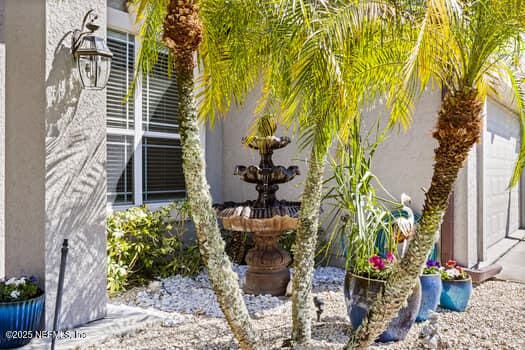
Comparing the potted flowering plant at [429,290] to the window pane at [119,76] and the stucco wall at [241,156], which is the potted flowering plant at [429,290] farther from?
the window pane at [119,76]

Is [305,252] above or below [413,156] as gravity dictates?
below

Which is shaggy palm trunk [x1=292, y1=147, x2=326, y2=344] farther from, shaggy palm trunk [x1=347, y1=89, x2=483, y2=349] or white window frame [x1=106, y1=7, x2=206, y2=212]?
white window frame [x1=106, y1=7, x2=206, y2=212]

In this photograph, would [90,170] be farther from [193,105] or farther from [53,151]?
[193,105]

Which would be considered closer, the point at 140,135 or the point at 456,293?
the point at 456,293

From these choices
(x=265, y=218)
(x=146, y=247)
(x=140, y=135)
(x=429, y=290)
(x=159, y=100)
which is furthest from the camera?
(x=159, y=100)

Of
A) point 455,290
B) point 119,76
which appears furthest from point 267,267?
point 119,76

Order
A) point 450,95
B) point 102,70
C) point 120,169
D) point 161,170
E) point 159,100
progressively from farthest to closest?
point 161,170 < point 159,100 < point 120,169 < point 102,70 < point 450,95

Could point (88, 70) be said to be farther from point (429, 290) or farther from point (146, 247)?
point (429, 290)

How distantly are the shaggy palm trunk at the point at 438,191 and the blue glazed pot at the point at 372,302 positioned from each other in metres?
0.84

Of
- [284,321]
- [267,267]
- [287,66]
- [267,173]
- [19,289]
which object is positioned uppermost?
[287,66]

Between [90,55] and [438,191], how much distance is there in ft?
11.7

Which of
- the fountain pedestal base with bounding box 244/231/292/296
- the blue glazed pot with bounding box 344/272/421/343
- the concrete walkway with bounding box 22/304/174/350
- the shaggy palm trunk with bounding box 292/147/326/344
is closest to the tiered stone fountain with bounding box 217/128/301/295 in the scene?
the fountain pedestal base with bounding box 244/231/292/296

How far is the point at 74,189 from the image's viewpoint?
4586 millimetres

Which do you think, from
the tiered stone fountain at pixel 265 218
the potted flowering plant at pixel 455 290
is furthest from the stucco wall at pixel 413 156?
the tiered stone fountain at pixel 265 218
